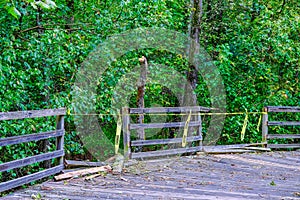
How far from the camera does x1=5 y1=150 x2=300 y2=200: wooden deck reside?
14.2 feet

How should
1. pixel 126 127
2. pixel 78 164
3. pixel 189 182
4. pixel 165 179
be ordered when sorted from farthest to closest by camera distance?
pixel 126 127, pixel 78 164, pixel 165 179, pixel 189 182

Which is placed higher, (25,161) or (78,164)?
(25,161)

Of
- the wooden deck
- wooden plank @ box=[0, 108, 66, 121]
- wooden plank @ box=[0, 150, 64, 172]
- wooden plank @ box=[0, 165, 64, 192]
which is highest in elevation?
wooden plank @ box=[0, 108, 66, 121]

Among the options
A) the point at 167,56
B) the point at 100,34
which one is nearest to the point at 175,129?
the point at 167,56

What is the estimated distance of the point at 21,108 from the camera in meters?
6.96

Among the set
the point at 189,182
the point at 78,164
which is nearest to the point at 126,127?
the point at 78,164

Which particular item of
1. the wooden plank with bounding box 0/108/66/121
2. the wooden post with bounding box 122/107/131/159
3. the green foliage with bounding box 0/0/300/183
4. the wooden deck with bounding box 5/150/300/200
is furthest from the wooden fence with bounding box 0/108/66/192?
the green foliage with bounding box 0/0/300/183

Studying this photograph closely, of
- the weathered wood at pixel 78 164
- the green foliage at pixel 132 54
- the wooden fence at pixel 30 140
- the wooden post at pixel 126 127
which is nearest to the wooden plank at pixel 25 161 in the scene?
the wooden fence at pixel 30 140

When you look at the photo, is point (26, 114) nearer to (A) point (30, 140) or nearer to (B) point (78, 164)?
(A) point (30, 140)

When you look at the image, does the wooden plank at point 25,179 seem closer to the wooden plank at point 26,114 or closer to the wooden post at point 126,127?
the wooden plank at point 26,114

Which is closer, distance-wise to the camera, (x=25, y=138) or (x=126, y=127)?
(x=25, y=138)

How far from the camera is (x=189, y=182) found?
198 inches

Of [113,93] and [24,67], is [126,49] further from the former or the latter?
[24,67]

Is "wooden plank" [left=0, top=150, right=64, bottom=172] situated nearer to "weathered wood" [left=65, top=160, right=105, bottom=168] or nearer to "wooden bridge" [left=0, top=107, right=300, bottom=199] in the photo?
"wooden bridge" [left=0, top=107, right=300, bottom=199]
